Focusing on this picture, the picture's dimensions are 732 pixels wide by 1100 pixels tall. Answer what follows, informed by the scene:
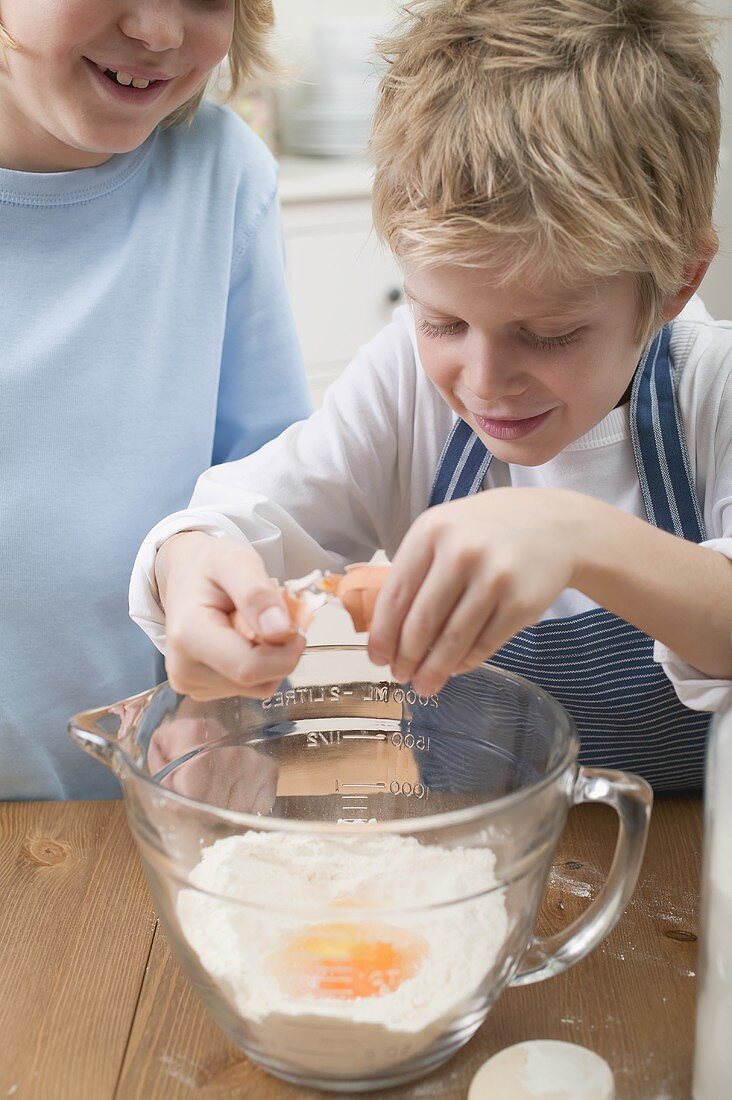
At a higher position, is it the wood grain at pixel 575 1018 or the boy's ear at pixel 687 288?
the boy's ear at pixel 687 288

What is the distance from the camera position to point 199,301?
3.64 feet

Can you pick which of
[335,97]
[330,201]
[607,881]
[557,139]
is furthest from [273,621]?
[335,97]

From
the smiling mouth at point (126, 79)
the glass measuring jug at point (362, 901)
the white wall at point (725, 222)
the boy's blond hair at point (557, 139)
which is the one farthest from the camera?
the white wall at point (725, 222)

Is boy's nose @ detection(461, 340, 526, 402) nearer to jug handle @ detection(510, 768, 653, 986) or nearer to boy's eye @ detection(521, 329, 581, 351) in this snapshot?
boy's eye @ detection(521, 329, 581, 351)

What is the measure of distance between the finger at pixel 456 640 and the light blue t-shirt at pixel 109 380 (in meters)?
0.56

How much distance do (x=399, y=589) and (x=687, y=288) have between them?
1.27 ft

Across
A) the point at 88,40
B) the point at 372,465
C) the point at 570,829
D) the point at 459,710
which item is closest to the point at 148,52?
the point at 88,40

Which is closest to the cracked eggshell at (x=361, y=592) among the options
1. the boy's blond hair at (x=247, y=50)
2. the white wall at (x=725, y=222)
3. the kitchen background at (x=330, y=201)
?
the boy's blond hair at (x=247, y=50)

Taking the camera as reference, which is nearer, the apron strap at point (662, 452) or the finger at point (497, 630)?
the finger at point (497, 630)

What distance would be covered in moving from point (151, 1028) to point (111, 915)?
4.3 inches

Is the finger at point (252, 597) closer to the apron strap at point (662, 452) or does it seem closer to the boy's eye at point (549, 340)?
the boy's eye at point (549, 340)

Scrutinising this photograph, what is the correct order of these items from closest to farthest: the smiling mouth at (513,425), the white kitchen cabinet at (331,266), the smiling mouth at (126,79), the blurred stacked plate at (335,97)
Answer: the smiling mouth at (513,425) < the smiling mouth at (126,79) < the white kitchen cabinet at (331,266) < the blurred stacked plate at (335,97)

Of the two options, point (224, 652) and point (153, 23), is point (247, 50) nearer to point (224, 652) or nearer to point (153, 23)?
point (153, 23)

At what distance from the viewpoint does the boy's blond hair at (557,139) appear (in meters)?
0.68
